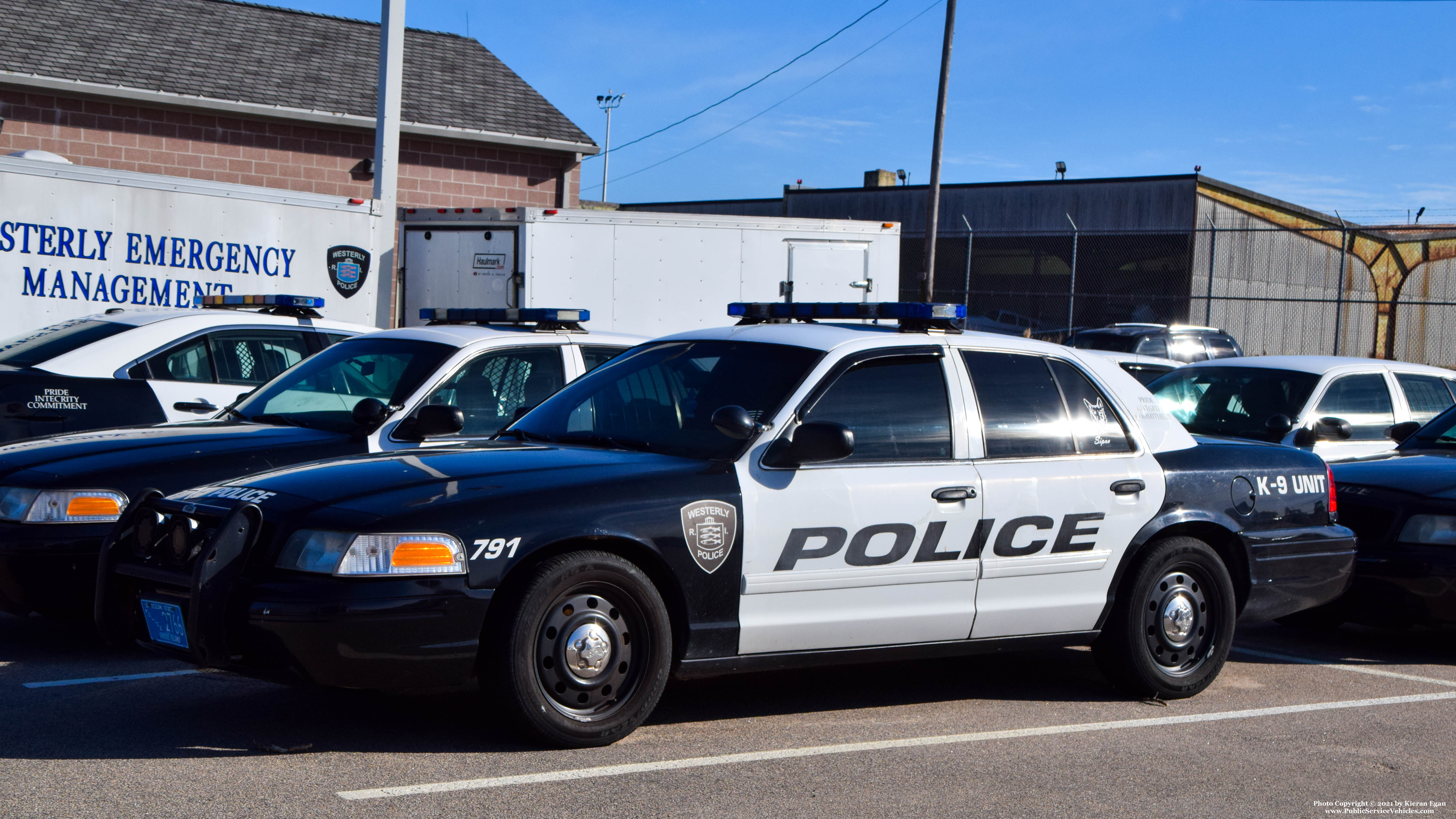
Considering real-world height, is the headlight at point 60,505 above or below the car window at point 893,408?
below

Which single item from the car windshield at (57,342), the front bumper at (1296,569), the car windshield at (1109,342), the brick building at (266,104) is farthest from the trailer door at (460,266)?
the car windshield at (1109,342)

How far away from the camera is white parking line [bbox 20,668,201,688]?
5.59 meters

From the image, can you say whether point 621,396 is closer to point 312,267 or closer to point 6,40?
point 312,267

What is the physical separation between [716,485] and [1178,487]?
2.22m

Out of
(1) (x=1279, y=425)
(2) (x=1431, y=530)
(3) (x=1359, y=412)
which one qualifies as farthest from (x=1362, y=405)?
(2) (x=1431, y=530)

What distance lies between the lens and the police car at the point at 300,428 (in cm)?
592

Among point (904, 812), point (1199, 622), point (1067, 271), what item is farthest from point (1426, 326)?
point (904, 812)

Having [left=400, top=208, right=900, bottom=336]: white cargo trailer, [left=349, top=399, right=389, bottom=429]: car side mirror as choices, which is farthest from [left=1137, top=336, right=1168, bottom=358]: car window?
[left=349, top=399, right=389, bottom=429]: car side mirror

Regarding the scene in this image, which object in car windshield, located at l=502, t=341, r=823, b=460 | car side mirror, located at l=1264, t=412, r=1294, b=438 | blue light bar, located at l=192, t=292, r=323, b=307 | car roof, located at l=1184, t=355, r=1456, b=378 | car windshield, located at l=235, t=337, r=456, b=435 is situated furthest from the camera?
car roof, located at l=1184, t=355, r=1456, b=378

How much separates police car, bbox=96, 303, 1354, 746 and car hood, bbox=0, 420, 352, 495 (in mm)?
1130

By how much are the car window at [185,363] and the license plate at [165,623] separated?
12.7ft

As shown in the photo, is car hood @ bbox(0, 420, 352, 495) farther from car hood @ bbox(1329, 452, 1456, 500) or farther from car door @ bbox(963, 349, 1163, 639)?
car hood @ bbox(1329, 452, 1456, 500)

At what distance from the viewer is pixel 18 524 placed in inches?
232

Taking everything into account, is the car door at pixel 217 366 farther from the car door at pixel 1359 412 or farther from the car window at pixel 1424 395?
the car window at pixel 1424 395
